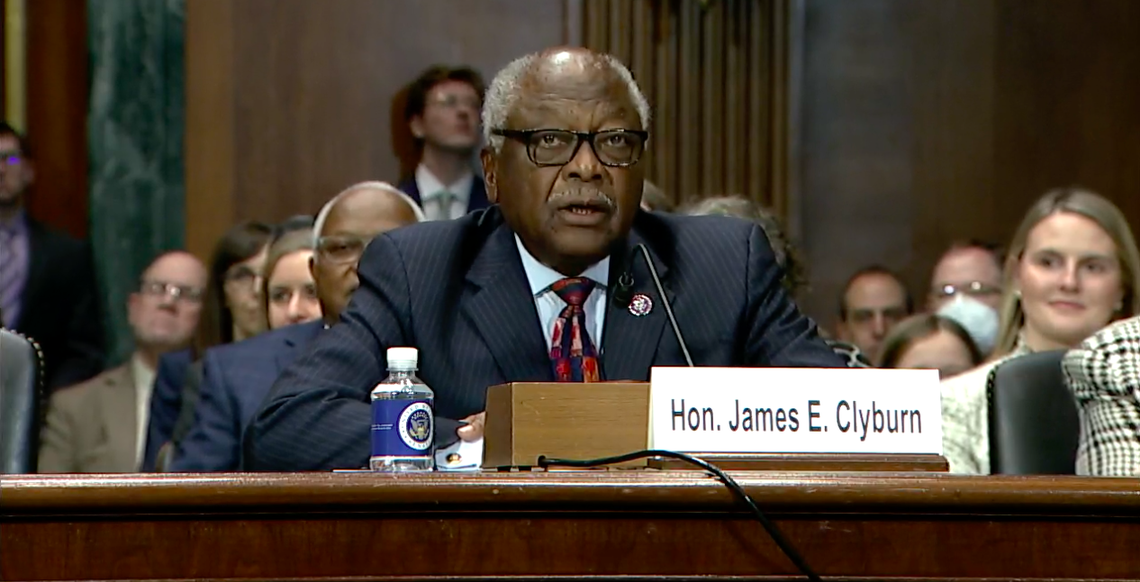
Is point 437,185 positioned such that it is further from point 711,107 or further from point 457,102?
point 711,107

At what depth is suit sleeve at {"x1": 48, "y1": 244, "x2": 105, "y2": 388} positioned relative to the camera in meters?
5.39

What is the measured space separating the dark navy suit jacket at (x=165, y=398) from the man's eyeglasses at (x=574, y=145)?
5.94 ft

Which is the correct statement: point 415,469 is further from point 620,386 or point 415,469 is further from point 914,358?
point 914,358

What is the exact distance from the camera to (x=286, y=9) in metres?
5.81

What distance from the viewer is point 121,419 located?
4.88 m

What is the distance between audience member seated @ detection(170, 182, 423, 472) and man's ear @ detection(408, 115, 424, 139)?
1267 mm

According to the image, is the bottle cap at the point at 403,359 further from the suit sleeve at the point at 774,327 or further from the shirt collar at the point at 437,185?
the shirt collar at the point at 437,185

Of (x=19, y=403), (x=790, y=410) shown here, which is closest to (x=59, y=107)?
(x=19, y=403)

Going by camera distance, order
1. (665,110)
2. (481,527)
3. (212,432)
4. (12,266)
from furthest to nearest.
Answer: (665,110) < (12,266) < (212,432) < (481,527)

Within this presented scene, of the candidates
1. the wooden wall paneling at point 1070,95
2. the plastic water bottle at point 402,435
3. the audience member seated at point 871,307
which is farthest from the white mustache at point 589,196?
the wooden wall paneling at point 1070,95

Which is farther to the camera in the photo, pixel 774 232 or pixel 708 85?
pixel 708 85

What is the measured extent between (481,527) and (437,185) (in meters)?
3.24

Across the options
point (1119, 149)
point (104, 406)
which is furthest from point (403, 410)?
point (1119, 149)

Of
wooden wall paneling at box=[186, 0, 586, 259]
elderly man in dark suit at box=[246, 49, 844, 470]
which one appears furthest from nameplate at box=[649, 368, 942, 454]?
wooden wall paneling at box=[186, 0, 586, 259]
